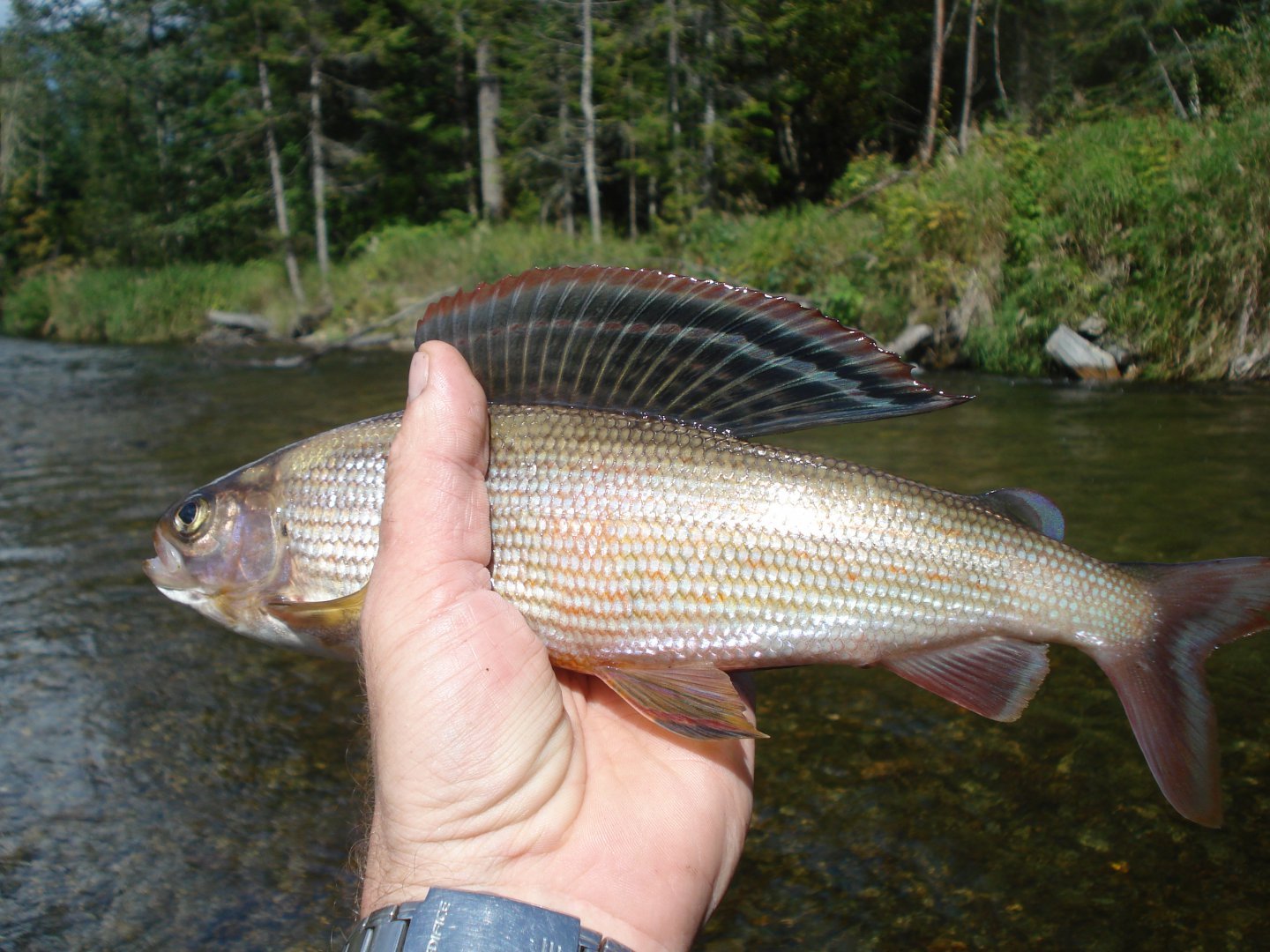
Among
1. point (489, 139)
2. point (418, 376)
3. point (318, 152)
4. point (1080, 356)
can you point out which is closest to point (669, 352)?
point (418, 376)

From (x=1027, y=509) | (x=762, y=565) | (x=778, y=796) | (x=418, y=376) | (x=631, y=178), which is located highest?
(x=631, y=178)

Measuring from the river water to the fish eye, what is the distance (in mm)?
1117

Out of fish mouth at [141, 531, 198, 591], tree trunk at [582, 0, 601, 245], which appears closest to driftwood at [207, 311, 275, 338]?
tree trunk at [582, 0, 601, 245]

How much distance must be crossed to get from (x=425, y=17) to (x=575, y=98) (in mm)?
9278

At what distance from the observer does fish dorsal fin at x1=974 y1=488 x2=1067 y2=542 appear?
2.65 metres

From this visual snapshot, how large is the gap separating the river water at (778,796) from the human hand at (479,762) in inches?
24.3

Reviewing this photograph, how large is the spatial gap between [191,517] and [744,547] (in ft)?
5.71

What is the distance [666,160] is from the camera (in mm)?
31062

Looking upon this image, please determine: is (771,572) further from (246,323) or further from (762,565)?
(246,323)

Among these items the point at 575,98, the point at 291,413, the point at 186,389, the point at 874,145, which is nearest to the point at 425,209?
the point at 575,98

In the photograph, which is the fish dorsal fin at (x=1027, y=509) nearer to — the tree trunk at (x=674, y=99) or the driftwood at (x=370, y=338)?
the driftwood at (x=370, y=338)

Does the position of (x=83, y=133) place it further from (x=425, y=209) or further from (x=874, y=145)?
(x=874, y=145)

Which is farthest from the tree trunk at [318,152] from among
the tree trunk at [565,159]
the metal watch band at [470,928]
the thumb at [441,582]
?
the metal watch band at [470,928]

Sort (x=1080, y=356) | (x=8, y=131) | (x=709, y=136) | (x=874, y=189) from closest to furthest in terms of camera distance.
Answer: (x=1080, y=356), (x=874, y=189), (x=709, y=136), (x=8, y=131)
